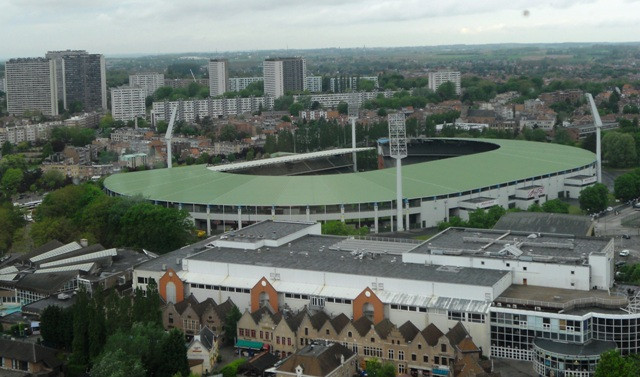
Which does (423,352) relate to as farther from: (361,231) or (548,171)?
(548,171)

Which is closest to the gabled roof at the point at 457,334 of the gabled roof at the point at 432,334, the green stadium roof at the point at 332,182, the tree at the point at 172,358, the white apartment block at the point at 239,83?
the gabled roof at the point at 432,334

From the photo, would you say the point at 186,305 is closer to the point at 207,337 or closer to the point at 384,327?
the point at 207,337

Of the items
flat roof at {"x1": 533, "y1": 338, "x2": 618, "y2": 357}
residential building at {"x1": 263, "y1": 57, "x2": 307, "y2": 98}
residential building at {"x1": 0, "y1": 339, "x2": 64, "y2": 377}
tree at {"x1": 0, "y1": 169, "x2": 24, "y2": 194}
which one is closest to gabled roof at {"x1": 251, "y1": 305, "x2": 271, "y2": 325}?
residential building at {"x1": 0, "y1": 339, "x2": 64, "y2": 377}

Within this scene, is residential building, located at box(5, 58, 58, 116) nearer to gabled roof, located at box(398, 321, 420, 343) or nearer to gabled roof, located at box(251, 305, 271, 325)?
gabled roof, located at box(251, 305, 271, 325)

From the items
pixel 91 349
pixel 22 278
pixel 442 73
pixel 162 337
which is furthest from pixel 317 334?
pixel 442 73

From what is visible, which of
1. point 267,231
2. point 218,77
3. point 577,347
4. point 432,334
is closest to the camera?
point 577,347

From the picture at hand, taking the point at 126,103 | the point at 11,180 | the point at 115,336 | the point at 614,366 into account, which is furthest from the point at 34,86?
the point at 614,366
